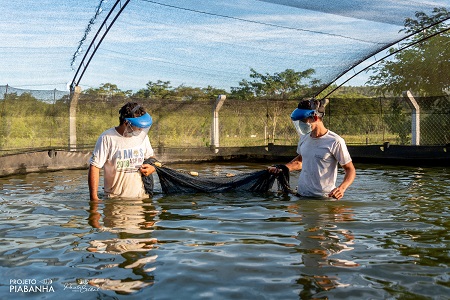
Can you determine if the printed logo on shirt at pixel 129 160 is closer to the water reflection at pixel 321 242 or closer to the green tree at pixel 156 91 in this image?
the water reflection at pixel 321 242

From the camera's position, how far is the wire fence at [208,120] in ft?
52.3

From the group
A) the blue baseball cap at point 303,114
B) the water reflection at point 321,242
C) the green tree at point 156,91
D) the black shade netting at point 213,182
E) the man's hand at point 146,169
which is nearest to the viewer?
the water reflection at point 321,242

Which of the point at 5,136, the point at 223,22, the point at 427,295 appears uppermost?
the point at 223,22

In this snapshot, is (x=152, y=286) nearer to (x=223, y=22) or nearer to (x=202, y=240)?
(x=202, y=240)

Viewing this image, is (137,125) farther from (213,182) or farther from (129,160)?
(213,182)

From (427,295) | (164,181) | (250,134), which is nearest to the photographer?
(427,295)

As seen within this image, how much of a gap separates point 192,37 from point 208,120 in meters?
4.22

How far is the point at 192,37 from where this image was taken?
15461 millimetres

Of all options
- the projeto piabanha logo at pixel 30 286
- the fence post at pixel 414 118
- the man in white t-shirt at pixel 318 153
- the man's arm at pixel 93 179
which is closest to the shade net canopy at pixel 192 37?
the fence post at pixel 414 118

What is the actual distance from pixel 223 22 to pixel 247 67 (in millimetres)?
3577

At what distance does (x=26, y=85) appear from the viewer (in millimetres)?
19156

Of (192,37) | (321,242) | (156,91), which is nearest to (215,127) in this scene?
(192,37)


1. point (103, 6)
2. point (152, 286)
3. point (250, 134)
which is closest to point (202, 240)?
point (152, 286)

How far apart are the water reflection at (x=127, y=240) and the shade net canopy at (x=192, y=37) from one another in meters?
7.19
